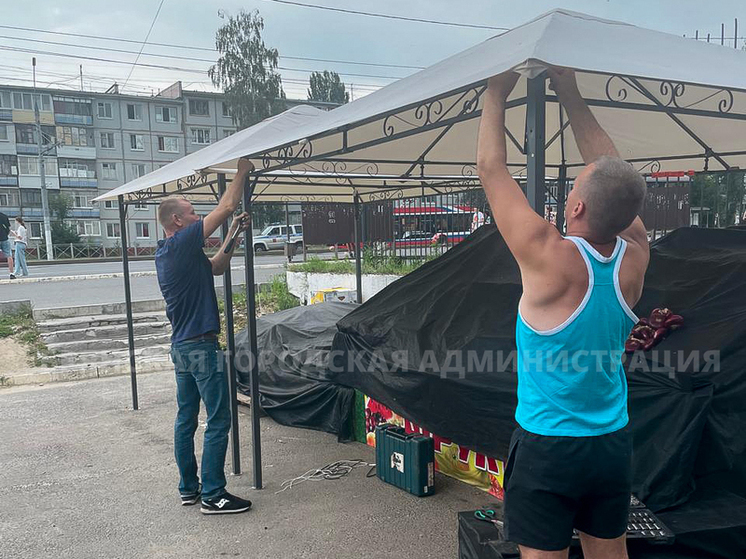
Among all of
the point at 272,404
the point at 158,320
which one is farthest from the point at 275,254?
the point at 272,404

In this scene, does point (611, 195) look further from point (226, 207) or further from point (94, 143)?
point (94, 143)

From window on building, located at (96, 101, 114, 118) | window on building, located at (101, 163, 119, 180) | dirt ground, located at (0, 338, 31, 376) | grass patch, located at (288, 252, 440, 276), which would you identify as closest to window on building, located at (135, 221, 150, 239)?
window on building, located at (101, 163, 119, 180)

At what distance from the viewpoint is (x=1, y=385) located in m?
7.65

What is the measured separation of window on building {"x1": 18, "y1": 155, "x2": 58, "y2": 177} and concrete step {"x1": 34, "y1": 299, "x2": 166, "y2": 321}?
35.3m

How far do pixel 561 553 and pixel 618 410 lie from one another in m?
0.46

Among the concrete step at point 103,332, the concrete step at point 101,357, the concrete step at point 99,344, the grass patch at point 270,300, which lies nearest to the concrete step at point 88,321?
the concrete step at point 103,332

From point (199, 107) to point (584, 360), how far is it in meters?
46.9

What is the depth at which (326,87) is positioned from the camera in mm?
48000

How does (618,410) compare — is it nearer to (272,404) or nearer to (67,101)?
(272,404)

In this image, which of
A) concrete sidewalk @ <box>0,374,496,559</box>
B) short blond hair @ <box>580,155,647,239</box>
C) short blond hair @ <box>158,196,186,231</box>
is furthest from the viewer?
short blond hair @ <box>158,196,186,231</box>

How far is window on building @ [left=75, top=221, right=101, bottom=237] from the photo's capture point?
40.8 metres

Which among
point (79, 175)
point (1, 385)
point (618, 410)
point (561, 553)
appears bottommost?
point (1, 385)

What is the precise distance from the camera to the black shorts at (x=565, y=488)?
5.44ft

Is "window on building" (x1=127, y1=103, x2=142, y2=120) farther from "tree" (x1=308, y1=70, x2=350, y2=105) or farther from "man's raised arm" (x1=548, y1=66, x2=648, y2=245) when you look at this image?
"man's raised arm" (x1=548, y1=66, x2=648, y2=245)
